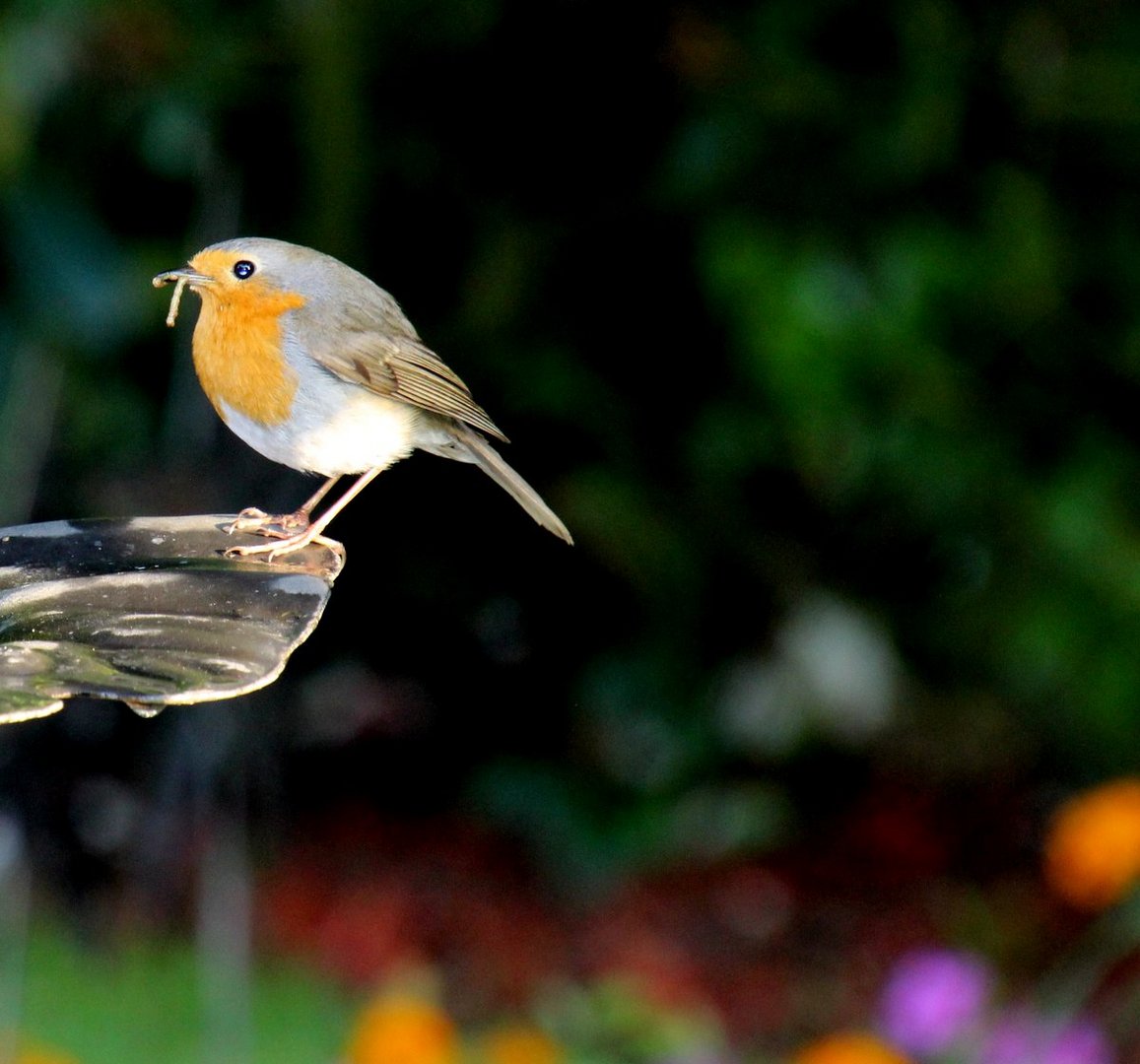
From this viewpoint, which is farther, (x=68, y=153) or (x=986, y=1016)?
(x=68, y=153)

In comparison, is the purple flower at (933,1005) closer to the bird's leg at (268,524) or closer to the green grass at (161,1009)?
the green grass at (161,1009)

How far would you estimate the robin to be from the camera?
1910 mm

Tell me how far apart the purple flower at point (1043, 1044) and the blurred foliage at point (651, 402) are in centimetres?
31

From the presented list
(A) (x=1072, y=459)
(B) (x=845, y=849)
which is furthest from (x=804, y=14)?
(B) (x=845, y=849)

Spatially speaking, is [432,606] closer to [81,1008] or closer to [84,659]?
[81,1008]

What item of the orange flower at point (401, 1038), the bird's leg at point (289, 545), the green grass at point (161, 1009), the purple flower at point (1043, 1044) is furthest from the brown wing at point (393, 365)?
the purple flower at point (1043, 1044)

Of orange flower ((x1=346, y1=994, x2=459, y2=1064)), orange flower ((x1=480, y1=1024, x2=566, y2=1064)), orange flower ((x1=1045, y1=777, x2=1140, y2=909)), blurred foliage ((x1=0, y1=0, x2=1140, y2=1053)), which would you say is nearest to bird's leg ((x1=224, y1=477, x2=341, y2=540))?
orange flower ((x1=346, y1=994, x2=459, y2=1064))

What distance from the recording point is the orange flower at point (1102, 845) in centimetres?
300

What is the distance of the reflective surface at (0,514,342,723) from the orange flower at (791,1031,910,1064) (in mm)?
1289

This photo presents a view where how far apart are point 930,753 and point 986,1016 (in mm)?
776

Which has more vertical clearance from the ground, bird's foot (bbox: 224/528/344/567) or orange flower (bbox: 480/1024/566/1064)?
bird's foot (bbox: 224/528/344/567)

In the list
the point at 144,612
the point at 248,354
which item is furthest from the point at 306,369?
the point at 144,612

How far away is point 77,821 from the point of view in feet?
12.1

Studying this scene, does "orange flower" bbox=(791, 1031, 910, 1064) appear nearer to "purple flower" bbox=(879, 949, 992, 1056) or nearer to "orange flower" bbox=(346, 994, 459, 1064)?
"purple flower" bbox=(879, 949, 992, 1056)
